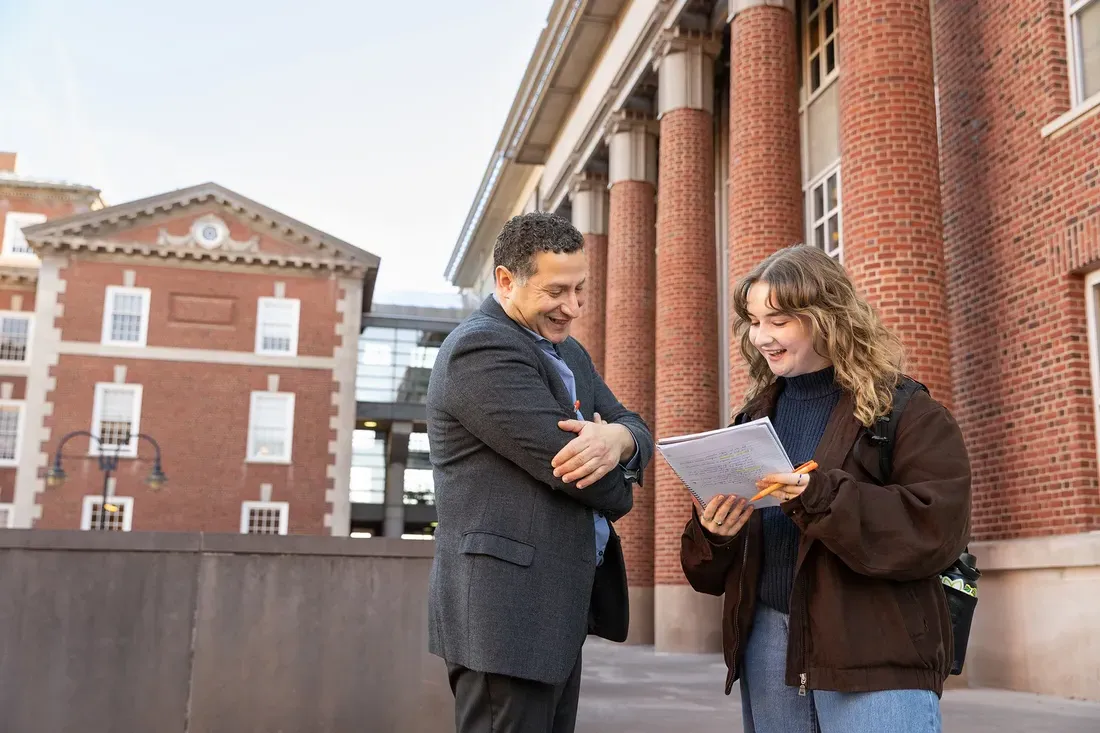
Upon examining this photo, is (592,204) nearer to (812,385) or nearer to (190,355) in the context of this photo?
(190,355)

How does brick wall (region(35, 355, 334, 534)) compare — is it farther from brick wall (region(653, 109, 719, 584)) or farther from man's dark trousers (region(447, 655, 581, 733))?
man's dark trousers (region(447, 655, 581, 733))

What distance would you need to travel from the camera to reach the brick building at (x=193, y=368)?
30.5 m

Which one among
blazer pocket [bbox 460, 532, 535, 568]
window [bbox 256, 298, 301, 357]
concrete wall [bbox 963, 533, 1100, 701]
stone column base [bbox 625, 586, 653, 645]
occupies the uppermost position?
window [bbox 256, 298, 301, 357]

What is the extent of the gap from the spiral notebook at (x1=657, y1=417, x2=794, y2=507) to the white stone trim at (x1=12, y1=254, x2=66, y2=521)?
102 ft

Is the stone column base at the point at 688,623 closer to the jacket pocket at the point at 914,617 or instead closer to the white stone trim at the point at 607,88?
the white stone trim at the point at 607,88

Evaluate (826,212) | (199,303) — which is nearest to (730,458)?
(826,212)

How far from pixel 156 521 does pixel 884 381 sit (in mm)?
30992

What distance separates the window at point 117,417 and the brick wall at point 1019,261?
26290mm

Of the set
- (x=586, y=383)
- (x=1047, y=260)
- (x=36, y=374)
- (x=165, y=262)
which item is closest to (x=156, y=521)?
(x=36, y=374)

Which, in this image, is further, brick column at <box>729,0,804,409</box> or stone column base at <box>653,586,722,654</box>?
stone column base at <box>653,586,722,654</box>

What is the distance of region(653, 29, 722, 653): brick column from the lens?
52.4 ft

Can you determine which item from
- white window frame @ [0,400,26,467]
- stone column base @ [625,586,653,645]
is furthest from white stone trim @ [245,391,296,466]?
stone column base @ [625,586,653,645]

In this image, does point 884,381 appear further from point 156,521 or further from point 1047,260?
point 156,521

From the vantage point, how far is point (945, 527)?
91.5 inches
